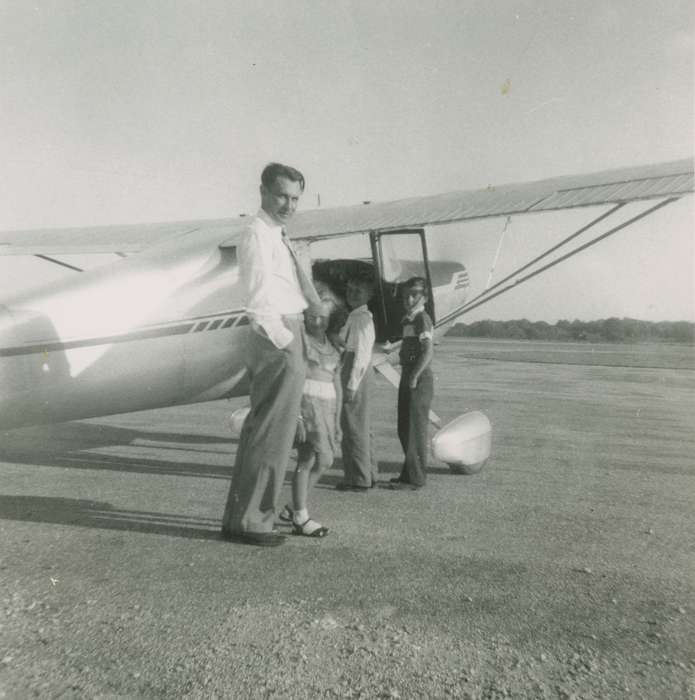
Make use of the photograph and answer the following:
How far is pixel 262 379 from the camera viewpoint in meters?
3.57

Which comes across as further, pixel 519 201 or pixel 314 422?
pixel 519 201

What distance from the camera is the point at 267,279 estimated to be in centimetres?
350

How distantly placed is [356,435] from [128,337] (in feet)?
5.57

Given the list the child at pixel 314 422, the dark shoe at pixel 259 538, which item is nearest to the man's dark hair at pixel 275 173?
the child at pixel 314 422

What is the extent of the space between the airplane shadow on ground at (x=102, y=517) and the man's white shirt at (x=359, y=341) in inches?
57.7

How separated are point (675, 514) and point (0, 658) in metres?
3.81

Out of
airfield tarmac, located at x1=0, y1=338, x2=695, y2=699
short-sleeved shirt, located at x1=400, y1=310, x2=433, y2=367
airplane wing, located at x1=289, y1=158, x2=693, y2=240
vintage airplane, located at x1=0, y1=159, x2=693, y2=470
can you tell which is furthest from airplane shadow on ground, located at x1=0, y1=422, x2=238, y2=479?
airplane wing, located at x1=289, y1=158, x2=693, y2=240

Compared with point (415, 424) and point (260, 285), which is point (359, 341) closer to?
point (415, 424)

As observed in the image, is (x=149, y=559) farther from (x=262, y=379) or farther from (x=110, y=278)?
(x=110, y=278)

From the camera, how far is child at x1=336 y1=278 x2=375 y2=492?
4.90 meters

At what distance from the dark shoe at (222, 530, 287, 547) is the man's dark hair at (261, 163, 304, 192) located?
5.81 feet

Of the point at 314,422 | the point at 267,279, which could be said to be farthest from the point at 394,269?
the point at 267,279

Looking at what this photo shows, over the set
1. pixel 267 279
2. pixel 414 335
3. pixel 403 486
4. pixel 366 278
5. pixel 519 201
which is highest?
pixel 519 201

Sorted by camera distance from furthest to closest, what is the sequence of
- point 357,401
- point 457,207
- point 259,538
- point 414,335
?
point 457,207, point 414,335, point 357,401, point 259,538
